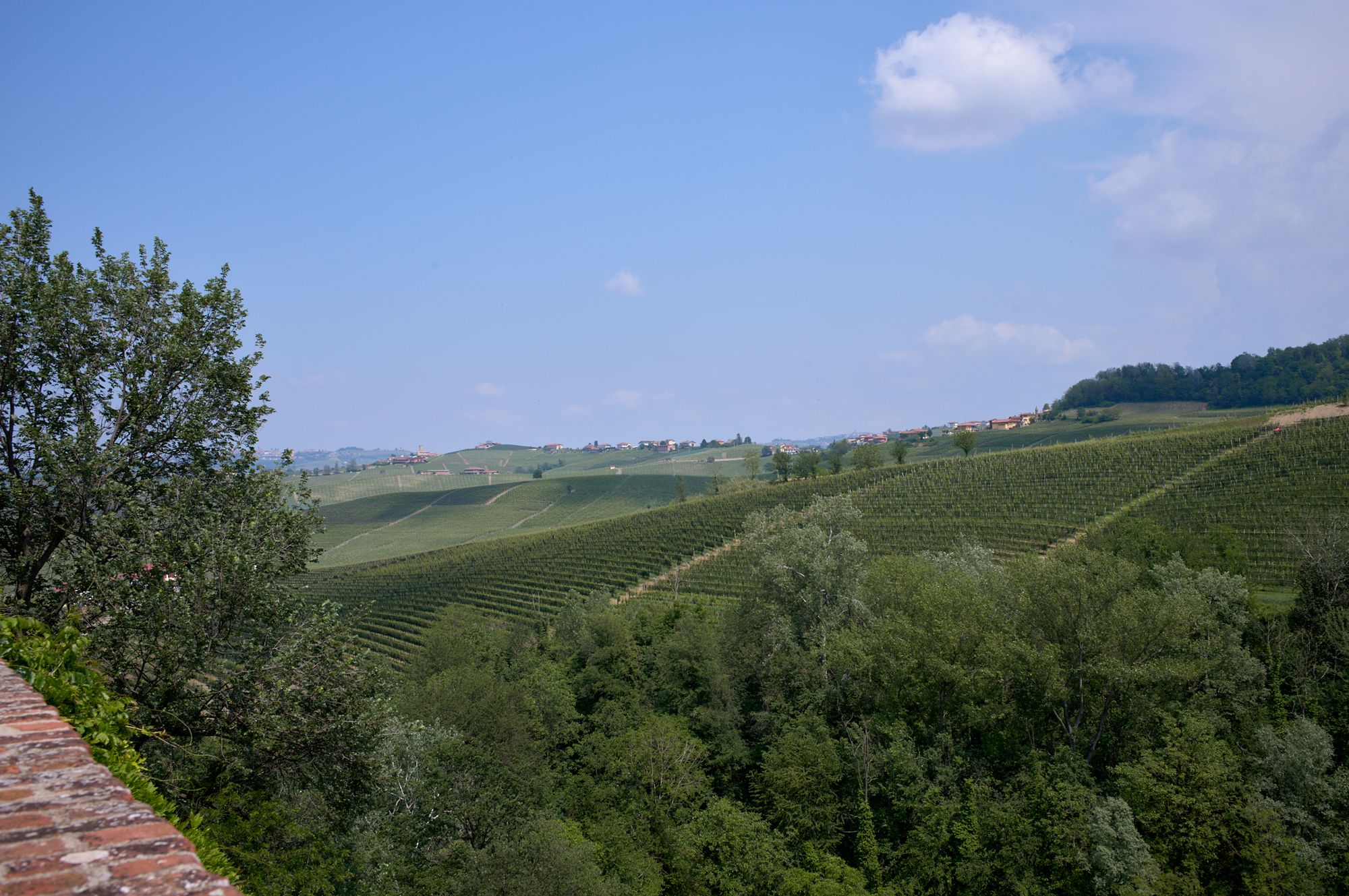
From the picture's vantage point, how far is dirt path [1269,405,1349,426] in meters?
71.5

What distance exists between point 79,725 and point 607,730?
33652mm

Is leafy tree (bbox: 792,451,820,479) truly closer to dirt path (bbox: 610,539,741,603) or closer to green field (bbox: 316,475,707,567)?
green field (bbox: 316,475,707,567)

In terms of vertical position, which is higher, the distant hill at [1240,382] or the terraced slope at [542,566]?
the distant hill at [1240,382]

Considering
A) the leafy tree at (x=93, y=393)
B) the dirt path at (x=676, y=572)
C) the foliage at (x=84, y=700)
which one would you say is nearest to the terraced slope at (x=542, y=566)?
the dirt path at (x=676, y=572)

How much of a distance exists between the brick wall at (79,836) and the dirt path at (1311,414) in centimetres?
9036

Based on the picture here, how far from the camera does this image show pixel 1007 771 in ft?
86.6

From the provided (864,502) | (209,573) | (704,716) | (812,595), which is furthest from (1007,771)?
(864,502)

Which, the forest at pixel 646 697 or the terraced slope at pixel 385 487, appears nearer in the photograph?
the forest at pixel 646 697

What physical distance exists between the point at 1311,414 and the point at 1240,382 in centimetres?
9045

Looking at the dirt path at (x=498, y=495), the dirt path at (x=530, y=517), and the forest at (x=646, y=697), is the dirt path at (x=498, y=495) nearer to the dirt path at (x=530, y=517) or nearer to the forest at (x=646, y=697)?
the dirt path at (x=530, y=517)

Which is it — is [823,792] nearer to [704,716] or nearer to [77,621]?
[704,716]

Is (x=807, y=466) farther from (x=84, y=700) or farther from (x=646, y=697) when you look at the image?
(x=84, y=700)

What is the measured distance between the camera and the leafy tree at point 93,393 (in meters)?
9.47

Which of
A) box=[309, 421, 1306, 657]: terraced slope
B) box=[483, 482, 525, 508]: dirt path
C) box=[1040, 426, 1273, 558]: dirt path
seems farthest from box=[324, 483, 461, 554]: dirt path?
box=[1040, 426, 1273, 558]: dirt path
